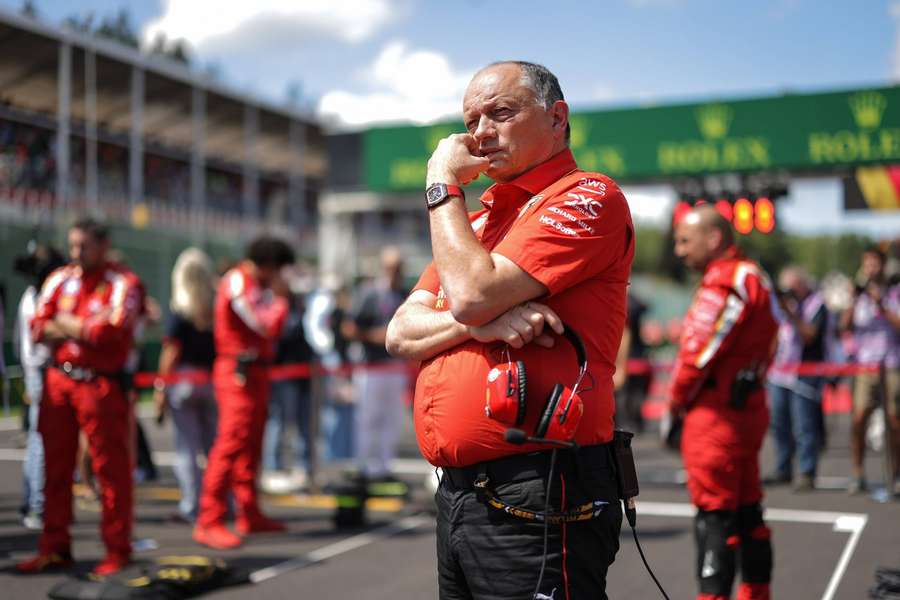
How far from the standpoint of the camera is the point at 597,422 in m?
2.56

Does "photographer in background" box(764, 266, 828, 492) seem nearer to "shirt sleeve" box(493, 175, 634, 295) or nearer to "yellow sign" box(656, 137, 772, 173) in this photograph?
"yellow sign" box(656, 137, 772, 173)

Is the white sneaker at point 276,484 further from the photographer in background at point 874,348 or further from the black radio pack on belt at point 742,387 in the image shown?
the black radio pack on belt at point 742,387

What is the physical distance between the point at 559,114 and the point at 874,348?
7455 millimetres

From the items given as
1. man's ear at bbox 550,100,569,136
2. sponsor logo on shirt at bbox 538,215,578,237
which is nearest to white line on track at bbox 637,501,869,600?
man's ear at bbox 550,100,569,136

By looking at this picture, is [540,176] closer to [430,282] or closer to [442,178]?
[442,178]

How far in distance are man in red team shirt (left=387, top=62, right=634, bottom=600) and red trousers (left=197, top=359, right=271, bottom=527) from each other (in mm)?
4699

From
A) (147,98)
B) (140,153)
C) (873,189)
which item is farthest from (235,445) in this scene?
(140,153)

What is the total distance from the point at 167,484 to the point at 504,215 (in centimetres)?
800

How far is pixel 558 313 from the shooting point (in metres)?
2.51

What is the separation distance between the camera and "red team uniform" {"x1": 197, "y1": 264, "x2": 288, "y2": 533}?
708 centimetres

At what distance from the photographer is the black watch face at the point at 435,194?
2.52 m

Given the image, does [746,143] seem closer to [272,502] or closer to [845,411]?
[845,411]

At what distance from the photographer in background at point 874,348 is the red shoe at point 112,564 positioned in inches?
249

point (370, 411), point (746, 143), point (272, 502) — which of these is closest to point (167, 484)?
point (272, 502)
